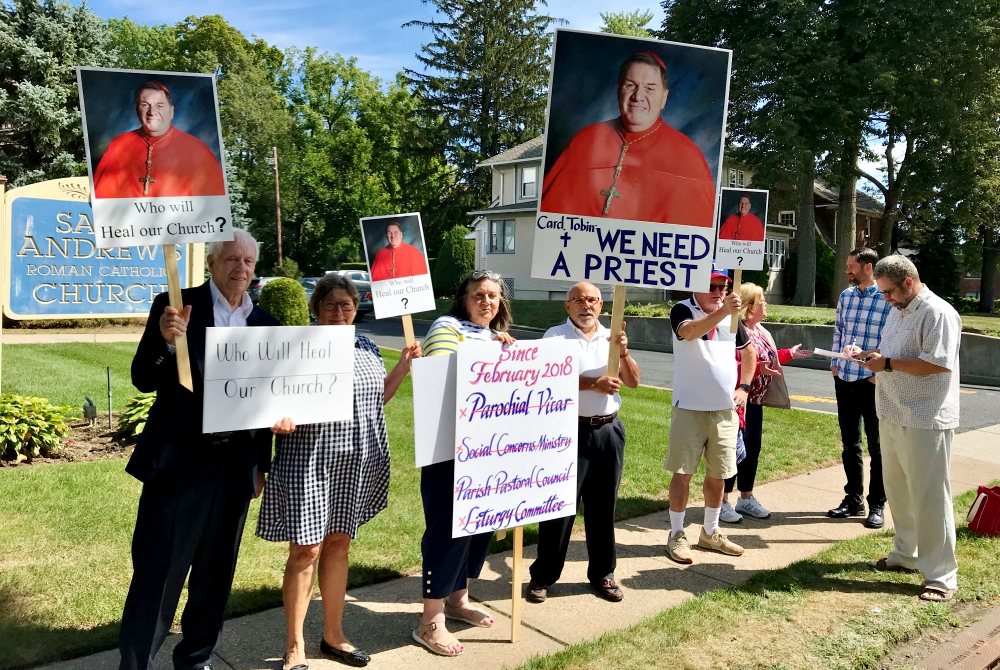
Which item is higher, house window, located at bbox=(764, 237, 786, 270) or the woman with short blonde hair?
house window, located at bbox=(764, 237, 786, 270)

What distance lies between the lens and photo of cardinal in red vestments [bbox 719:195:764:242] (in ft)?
21.8

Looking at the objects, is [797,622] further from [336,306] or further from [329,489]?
Result: [336,306]

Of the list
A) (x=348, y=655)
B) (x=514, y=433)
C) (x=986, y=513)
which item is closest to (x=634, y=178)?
(x=514, y=433)

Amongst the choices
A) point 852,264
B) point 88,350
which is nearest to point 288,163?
point 88,350

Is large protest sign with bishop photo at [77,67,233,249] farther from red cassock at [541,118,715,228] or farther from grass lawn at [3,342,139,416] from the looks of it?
grass lawn at [3,342,139,416]

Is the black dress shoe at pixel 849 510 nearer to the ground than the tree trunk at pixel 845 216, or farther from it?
nearer to the ground

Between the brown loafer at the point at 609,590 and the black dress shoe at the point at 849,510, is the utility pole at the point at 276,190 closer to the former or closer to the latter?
the black dress shoe at the point at 849,510

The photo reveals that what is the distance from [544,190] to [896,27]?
27.6 metres

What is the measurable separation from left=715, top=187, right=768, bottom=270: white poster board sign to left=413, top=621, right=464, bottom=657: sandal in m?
3.89

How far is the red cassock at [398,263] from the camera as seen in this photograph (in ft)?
19.5

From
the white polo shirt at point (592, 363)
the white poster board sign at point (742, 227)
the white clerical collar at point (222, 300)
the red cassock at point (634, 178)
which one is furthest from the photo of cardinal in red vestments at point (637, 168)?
the white poster board sign at point (742, 227)

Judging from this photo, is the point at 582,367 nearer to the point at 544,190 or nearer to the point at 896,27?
the point at 544,190

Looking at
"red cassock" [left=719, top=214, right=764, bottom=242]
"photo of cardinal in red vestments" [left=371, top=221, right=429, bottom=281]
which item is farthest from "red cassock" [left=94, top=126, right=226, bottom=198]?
"red cassock" [left=719, top=214, right=764, bottom=242]

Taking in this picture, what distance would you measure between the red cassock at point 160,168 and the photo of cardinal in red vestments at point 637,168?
1.73 m
